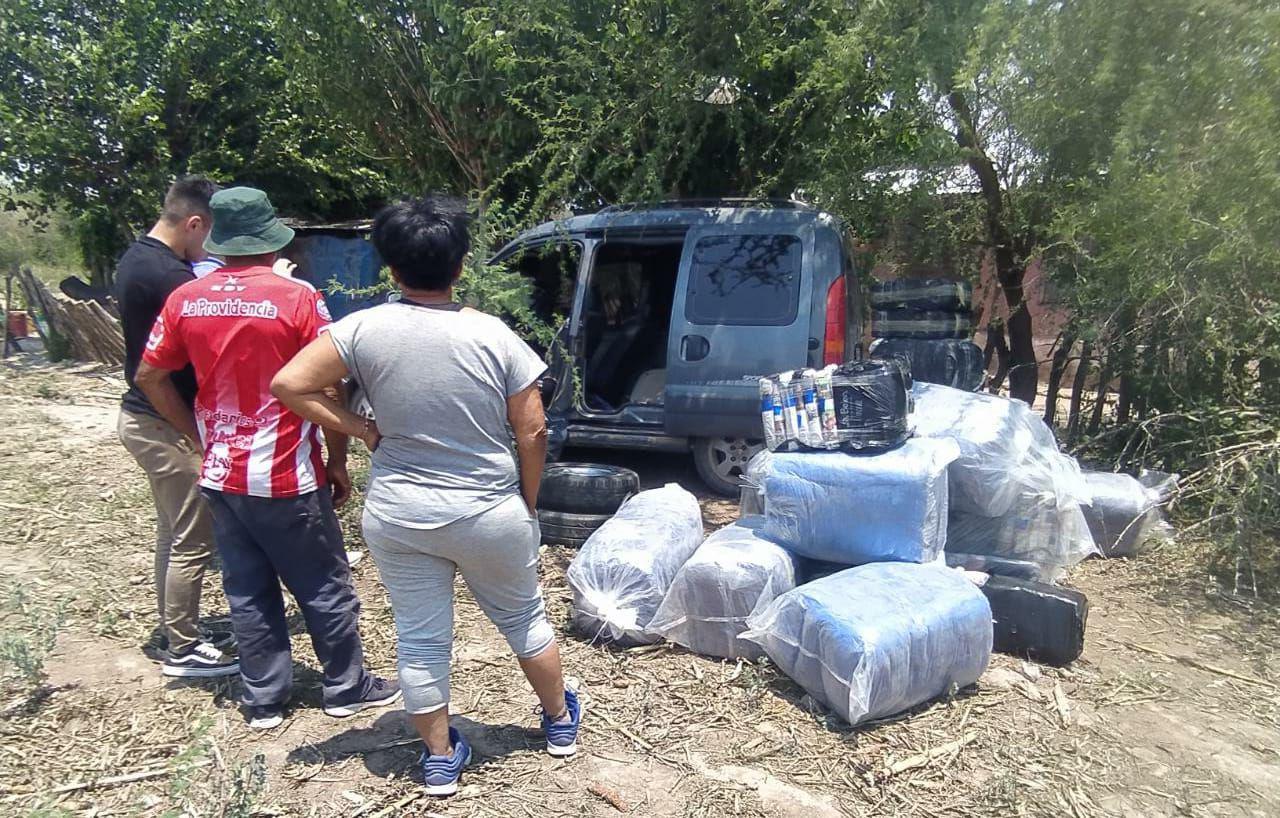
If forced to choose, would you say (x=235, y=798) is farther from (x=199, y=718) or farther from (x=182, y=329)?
(x=182, y=329)

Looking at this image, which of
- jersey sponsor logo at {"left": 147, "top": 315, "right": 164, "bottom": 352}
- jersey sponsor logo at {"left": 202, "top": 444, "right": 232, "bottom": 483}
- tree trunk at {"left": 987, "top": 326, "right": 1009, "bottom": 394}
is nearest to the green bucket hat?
jersey sponsor logo at {"left": 147, "top": 315, "right": 164, "bottom": 352}

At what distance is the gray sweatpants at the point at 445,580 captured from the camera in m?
2.51

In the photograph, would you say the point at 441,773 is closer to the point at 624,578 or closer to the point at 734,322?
the point at 624,578

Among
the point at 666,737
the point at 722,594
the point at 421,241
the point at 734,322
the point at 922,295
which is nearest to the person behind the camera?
the point at 421,241

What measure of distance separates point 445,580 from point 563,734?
28.7 inches

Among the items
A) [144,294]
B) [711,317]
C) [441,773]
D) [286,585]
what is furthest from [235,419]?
[711,317]

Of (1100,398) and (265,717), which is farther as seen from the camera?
(1100,398)

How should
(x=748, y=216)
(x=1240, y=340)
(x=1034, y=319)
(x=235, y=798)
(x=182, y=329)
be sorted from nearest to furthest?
(x=235, y=798), (x=182, y=329), (x=1240, y=340), (x=748, y=216), (x=1034, y=319)

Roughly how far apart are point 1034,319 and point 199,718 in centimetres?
763

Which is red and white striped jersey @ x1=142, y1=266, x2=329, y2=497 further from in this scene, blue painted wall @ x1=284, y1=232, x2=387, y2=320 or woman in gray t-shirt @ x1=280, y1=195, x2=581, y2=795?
blue painted wall @ x1=284, y1=232, x2=387, y2=320

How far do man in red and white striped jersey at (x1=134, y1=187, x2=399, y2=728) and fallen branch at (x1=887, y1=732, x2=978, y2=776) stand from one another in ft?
6.26

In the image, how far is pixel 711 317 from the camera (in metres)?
5.55

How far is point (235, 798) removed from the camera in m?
2.54

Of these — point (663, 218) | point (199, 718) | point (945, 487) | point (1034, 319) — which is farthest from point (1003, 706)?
point (1034, 319)
